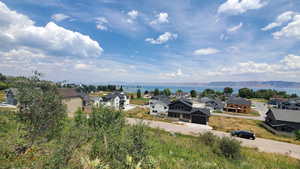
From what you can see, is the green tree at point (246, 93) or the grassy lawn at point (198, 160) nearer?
the grassy lawn at point (198, 160)

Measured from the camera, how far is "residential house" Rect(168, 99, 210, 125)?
117 feet

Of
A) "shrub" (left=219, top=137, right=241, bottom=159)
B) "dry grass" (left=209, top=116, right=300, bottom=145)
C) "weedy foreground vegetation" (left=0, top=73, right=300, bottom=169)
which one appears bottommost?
"dry grass" (left=209, top=116, right=300, bottom=145)

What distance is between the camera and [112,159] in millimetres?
4520

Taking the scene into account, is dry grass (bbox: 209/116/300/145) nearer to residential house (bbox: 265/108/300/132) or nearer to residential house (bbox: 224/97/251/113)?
residential house (bbox: 265/108/300/132)

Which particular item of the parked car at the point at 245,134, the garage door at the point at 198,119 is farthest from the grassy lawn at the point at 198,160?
the garage door at the point at 198,119

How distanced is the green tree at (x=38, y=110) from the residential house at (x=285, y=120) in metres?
44.7

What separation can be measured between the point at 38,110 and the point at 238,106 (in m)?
65.0

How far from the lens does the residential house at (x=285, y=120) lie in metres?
30.7

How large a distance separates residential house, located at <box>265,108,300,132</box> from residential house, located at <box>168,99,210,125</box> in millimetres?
15864

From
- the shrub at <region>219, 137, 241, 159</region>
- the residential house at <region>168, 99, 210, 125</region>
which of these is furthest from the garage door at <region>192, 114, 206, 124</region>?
the shrub at <region>219, 137, 241, 159</region>

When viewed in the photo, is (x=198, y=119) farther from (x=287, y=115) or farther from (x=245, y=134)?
(x=287, y=115)

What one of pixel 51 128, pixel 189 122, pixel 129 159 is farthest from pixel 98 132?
pixel 189 122

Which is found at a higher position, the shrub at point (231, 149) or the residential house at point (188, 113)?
the shrub at point (231, 149)

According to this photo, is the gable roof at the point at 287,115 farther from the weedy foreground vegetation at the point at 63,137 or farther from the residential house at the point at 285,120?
the weedy foreground vegetation at the point at 63,137
